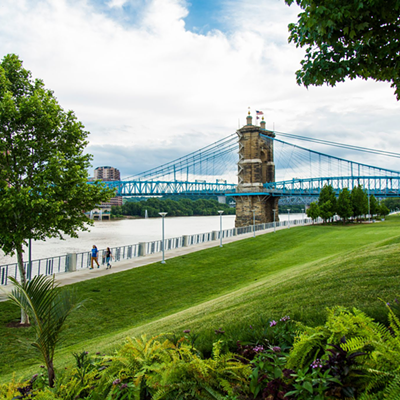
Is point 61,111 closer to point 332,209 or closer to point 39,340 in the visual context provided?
point 39,340

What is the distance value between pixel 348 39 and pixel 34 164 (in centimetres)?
1039

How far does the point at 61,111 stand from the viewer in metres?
12.5

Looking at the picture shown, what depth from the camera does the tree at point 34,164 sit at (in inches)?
432

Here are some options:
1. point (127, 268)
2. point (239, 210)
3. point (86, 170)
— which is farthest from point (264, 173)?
point (86, 170)

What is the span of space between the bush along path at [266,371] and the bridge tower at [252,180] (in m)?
55.5

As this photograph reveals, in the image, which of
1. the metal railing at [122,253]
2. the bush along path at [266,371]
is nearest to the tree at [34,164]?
the metal railing at [122,253]

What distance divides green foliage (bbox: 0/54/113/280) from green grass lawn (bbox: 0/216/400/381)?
129 inches

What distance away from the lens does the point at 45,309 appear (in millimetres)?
3814

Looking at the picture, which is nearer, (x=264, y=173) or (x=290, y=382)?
(x=290, y=382)

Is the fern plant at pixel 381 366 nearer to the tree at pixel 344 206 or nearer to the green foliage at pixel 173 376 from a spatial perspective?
the green foliage at pixel 173 376

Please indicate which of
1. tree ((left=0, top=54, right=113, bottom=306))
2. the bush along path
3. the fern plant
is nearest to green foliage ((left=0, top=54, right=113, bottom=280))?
tree ((left=0, top=54, right=113, bottom=306))

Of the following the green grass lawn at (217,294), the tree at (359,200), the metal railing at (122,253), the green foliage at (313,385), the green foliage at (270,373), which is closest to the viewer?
the green foliage at (313,385)

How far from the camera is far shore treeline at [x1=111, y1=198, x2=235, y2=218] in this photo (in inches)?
4456

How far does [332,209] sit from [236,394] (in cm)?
5247
